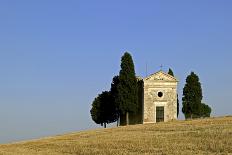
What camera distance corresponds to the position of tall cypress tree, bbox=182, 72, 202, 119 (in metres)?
60.4

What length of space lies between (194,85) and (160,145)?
36863mm

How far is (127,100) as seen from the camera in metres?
57.1

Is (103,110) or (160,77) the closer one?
(160,77)

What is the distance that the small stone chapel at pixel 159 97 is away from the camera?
58406mm

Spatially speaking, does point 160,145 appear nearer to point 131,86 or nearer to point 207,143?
point 207,143

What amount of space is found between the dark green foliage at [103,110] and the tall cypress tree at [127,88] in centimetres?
470

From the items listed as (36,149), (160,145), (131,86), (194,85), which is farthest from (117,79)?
(160,145)

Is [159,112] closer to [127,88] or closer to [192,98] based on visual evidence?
[127,88]

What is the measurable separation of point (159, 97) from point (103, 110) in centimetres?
889

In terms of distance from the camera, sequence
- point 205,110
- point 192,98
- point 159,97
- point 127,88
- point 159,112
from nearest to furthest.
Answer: point 127,88 → point 159,112 → point 159,97 → point 192,98 → point 205,110

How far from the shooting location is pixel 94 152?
2666cm

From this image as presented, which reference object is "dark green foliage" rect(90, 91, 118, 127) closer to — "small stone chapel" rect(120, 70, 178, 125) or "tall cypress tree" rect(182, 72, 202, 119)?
"small stone chapel" rect(120, 70, 178, 125)

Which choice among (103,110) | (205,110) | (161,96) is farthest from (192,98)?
(103,110)

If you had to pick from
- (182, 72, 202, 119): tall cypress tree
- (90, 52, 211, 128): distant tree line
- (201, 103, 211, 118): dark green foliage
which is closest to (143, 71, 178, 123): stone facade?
(90, 52, 211, 128): distant tree line
